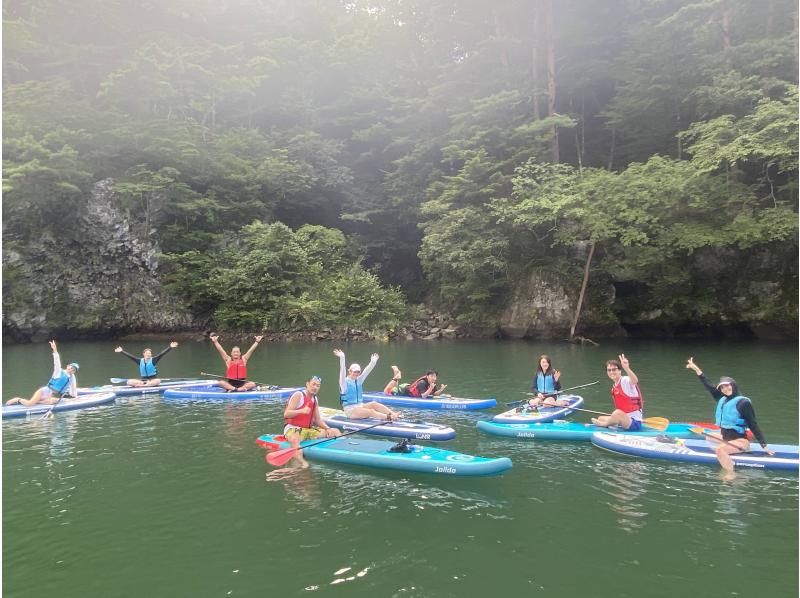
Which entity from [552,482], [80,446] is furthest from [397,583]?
[80,446]

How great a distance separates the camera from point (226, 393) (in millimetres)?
13375

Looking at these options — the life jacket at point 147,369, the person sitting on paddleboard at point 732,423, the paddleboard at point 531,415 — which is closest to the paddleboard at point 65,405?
the life jacket at point 147,369

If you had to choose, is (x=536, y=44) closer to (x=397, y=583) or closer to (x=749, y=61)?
(x=749, y=61)

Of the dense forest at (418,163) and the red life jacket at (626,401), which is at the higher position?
the dense forest at (418,163)

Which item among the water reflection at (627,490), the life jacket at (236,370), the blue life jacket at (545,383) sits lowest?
the water reflection at (627,490)

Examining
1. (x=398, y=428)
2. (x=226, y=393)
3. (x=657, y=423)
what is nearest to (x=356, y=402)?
(x=398, y=428)

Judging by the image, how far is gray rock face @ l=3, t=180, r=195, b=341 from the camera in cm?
2931

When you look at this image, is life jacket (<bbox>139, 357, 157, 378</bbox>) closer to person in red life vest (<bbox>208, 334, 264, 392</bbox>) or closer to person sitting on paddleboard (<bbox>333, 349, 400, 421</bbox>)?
person in red life vest (<bbox>208, 334, 264, 392</bbox>)

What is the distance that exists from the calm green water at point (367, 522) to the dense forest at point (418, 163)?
1569 cm

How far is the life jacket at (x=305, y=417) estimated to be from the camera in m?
8.70

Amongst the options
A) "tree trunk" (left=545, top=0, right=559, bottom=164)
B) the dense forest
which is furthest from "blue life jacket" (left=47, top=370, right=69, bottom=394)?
"tree trunk" (left=545, top=0, right=559, bottom=164)

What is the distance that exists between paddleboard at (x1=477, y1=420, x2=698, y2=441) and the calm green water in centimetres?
30

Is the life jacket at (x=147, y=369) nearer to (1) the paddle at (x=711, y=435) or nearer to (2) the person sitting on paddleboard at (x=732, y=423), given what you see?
(1) the paddle at (x=711, y=435)

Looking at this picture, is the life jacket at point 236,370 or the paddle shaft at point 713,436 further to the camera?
the life jacket at point 236,370
